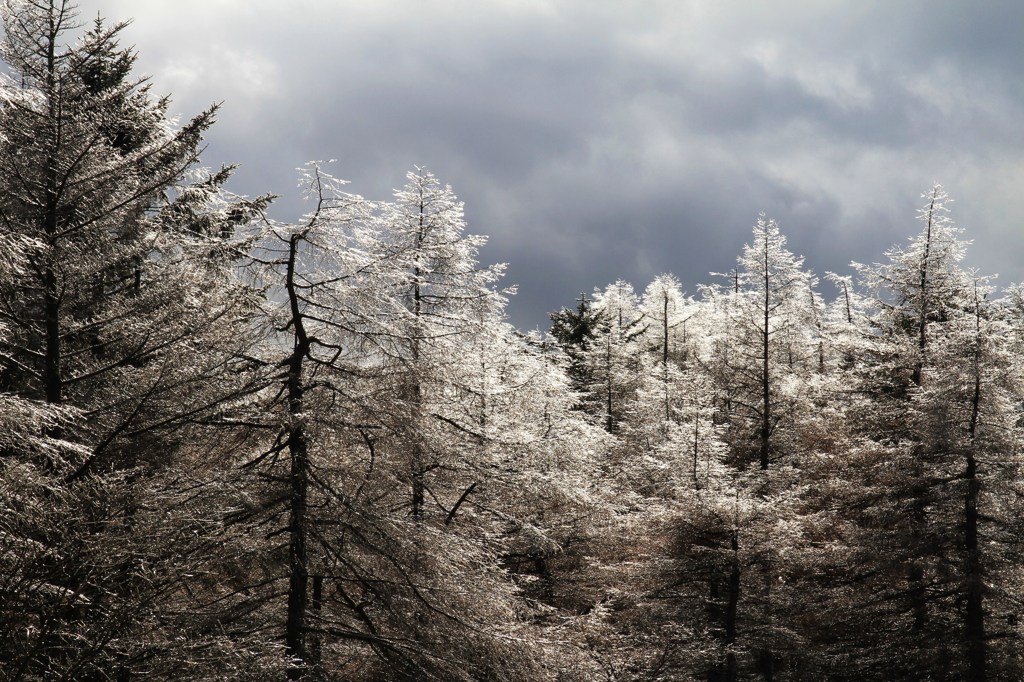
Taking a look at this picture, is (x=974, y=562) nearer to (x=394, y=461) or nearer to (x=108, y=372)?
(x=394, y=461)

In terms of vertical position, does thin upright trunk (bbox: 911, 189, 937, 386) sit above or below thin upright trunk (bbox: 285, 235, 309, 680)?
above

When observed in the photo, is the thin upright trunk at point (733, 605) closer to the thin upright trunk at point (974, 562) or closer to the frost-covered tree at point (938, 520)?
the frost-covered tree at point (938, 520)

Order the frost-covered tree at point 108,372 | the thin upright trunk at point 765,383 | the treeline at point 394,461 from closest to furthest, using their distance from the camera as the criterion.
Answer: the frost-covered tree at point 108,372 → the treeline at point 394,461 → the thin upright trunk at point 765,383

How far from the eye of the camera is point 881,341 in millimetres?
23469

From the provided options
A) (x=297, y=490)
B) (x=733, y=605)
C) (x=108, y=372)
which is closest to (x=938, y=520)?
(x=733, y=605)

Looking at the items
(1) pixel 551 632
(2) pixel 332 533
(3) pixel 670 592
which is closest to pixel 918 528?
(3) pixel 670 592

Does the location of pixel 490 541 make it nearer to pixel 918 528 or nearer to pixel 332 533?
pixel 332 533

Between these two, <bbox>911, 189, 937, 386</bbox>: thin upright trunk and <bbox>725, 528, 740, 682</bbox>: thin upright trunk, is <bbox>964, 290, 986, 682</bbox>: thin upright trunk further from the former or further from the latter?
<bbox>911, 189, 937, 386</bbox>: thin upright trunk

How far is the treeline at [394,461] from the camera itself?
7.85 metres

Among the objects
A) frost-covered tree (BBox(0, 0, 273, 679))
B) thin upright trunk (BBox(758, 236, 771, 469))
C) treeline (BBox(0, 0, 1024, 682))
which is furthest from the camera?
thin upright trunk (BBox(758, 236, 771, 469))

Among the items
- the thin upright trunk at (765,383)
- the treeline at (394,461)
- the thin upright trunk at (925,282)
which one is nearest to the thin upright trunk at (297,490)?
the treeline at (394,461)

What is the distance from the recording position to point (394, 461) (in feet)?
33.9

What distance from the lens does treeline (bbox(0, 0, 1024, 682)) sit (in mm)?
7848

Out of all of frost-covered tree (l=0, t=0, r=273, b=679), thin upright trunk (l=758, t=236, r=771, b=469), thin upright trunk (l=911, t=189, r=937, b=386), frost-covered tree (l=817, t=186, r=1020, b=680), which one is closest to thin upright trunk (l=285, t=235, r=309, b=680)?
frost-covered tree (l=0, t=0, r=273, b=679)
